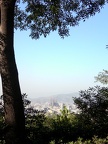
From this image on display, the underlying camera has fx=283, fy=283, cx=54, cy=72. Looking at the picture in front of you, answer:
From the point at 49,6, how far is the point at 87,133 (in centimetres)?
592

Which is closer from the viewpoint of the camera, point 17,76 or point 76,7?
point 17,76

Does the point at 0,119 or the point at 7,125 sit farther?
the point at 0,119

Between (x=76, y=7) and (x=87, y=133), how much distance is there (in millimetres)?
5974

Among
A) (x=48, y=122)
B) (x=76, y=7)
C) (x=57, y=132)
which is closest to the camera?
(x=57, y=132)

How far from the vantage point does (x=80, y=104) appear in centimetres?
1380

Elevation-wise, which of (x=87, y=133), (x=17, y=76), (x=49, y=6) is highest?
(x=49, y=6)

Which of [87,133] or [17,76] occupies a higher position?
[17,76]

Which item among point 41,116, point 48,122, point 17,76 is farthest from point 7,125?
point 48,122

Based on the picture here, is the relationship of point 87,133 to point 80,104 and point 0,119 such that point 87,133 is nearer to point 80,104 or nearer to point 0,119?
point 80,104

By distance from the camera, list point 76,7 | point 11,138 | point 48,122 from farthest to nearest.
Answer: point 76,7 < point 48,122 < point 11,138

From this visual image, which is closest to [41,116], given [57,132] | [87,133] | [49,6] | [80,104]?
[57,132]

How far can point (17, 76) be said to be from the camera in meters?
9.58

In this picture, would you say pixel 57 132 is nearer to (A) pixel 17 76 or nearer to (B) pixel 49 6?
(A) pixel 17 76

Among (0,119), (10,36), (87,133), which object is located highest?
(10,36)
